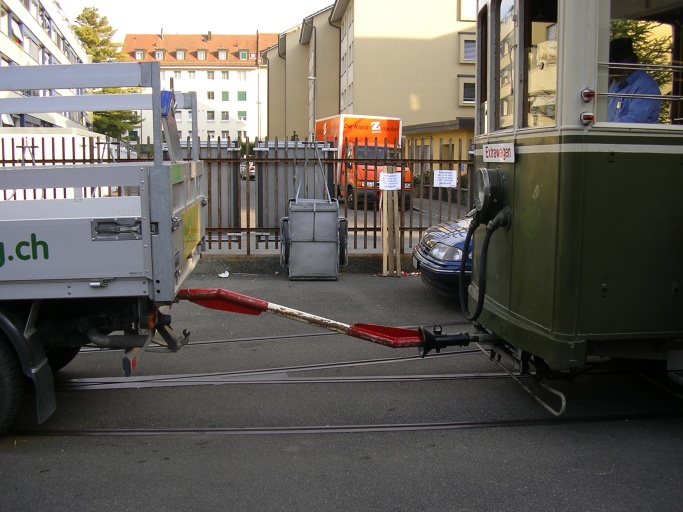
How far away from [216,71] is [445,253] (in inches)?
3912

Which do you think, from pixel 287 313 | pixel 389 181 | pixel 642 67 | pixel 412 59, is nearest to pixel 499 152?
pixel 642 67

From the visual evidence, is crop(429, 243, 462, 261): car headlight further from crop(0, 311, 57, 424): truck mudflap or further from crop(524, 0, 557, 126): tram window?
crop(0, 311, 57, 424): truck mudflap

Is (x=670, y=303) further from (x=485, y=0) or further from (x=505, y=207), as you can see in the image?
(x=485, y=0)

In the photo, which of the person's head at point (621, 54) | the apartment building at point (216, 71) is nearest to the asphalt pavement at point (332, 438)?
the person's head at point (621, 54)

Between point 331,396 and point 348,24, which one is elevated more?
point 348,24

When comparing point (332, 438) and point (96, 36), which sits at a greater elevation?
point (96, 36)

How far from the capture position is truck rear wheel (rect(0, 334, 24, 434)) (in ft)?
14.5

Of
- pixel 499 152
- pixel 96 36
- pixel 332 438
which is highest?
pixel 96 36

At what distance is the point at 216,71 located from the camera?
335ft

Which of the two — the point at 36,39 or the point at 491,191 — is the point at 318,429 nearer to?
the point at 491,191

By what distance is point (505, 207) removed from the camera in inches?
197

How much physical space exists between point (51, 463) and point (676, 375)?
13.3 ft

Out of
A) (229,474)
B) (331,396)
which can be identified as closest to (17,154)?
(331,396)

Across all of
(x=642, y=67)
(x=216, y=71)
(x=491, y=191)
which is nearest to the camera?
(x=642, y=67)
